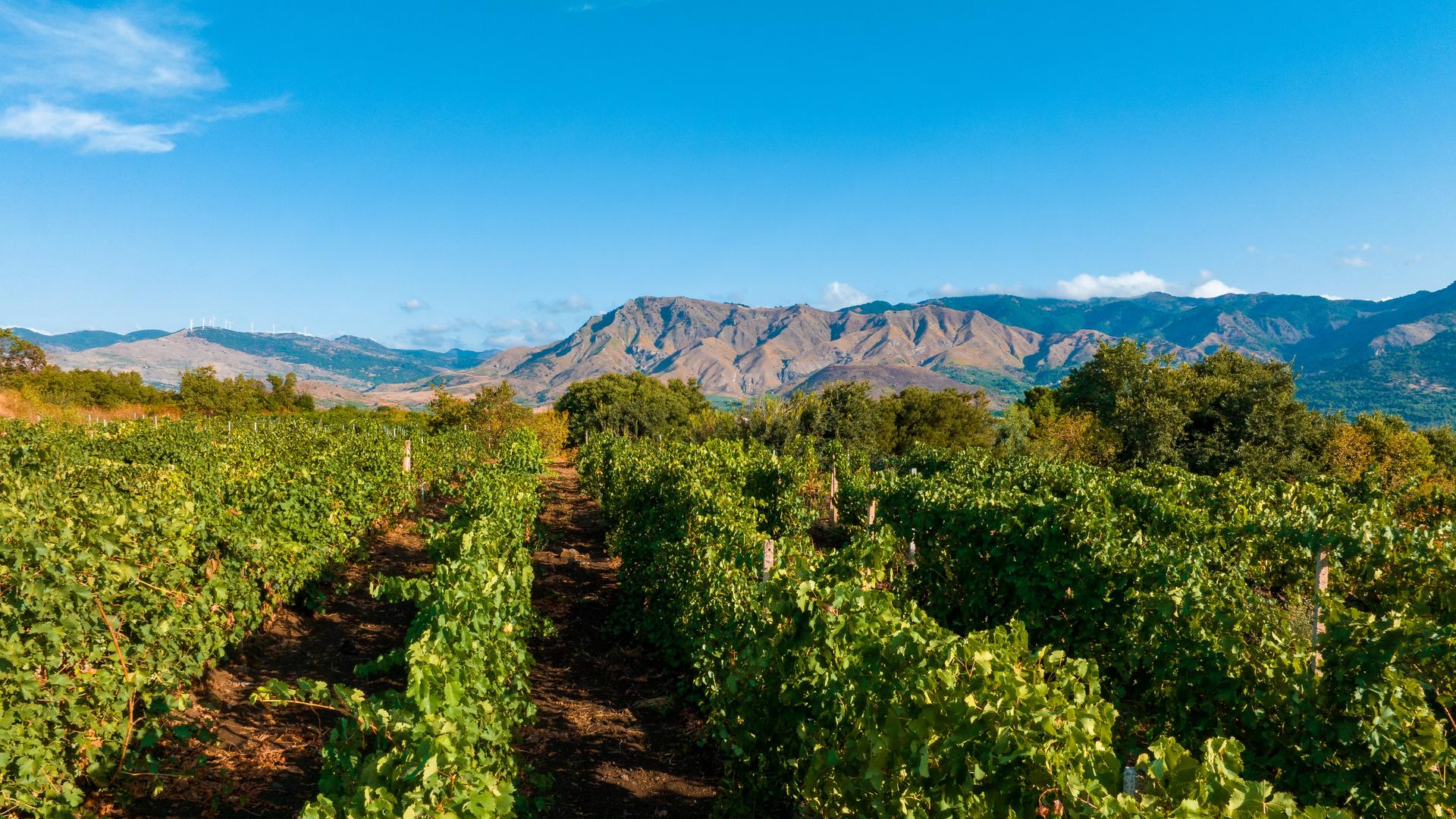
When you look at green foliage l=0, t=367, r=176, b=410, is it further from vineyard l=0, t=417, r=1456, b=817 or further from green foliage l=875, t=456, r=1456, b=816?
green foliage l=875, t=456, r=1456, b=816

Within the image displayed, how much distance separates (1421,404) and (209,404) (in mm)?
210768

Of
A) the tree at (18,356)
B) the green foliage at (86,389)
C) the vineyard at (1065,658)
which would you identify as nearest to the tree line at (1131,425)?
the vineyard at (1065,658)

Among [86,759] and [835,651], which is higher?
[835,651]

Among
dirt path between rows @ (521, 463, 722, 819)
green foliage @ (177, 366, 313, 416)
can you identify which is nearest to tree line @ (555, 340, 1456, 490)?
dirt path between rows @ (521, 463, 722, 819)

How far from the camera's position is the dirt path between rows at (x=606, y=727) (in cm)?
523

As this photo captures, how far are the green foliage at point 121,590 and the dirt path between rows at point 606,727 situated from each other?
267cm

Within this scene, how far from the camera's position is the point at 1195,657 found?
439 cm

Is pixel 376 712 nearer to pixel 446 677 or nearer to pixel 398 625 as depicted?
pixel 446 677

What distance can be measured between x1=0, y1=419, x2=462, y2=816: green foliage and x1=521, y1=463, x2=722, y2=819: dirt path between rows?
2.67 m

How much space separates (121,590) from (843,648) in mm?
4939

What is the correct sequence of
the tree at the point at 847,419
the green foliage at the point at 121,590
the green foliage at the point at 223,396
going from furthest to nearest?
the green foliage at the point at 223,396
the tree at the point at 847,419
the green foliage at the point at 121,590

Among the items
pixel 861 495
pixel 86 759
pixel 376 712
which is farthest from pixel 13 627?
pixel 861 495

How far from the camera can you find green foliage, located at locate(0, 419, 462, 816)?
3930 millimetres

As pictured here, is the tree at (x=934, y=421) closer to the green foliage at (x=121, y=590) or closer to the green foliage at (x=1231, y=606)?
the green foliage at (x=1231, y=606)
